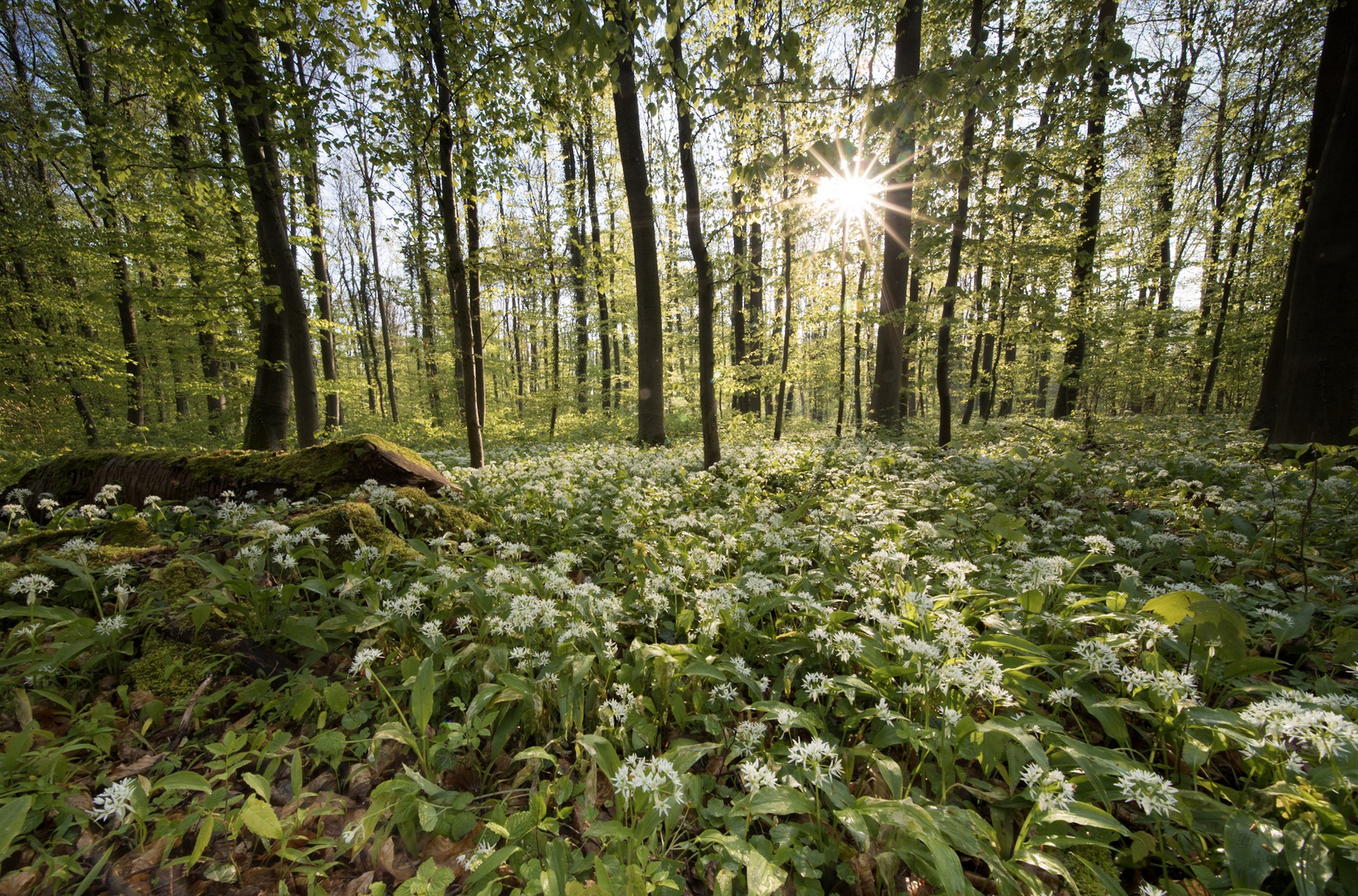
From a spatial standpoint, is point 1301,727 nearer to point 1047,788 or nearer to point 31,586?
point 1047,788

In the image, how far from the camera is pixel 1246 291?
12328 mm

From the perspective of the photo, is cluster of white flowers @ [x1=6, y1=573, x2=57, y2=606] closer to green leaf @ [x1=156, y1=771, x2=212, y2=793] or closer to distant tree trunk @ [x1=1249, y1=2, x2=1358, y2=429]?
green leaf @ [x1=156, y1=771, x2=212, y2=793]

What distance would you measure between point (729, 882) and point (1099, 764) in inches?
55.0

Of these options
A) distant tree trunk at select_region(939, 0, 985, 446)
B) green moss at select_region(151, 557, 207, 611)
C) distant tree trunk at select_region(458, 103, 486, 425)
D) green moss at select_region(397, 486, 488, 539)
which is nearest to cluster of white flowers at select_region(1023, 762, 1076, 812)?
green moss at select_region(397, 486, 488, 539)

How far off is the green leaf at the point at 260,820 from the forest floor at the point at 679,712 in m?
0.01

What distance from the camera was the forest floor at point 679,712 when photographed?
153cm

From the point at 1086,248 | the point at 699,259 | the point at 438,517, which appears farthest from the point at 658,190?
the point at 1086,248

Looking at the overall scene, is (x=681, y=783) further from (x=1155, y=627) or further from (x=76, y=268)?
(x=76, y=268)

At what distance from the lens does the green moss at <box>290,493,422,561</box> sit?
341 cm

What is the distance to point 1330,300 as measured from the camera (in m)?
4.99

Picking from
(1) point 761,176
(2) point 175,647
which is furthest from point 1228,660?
(2) point 175,647

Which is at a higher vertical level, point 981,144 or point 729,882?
point 981,144

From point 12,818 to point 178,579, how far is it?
1900 millimetres

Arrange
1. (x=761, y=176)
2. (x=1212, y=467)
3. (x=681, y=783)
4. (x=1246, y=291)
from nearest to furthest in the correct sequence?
1. (x=681, y=783)
2. (x=761, y=176)
3. (x=1212, y=467)
4. (x=1246, y=291)
